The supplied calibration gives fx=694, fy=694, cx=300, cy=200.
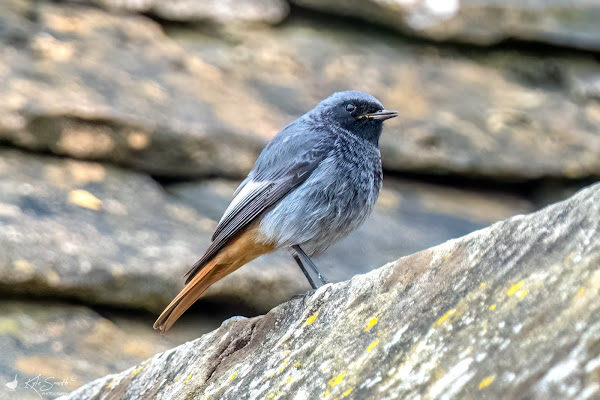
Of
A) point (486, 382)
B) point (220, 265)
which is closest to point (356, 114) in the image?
point (220, 265)

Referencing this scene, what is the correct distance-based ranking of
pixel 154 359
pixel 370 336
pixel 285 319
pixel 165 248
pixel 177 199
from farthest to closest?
pixel 177 199
pixel 165 248
pixel 154 359
pixel 285 319
pixel 370 336

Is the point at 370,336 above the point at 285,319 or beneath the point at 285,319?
above

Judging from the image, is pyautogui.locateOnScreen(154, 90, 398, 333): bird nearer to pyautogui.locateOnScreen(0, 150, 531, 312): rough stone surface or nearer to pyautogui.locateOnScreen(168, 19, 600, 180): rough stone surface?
pyautogui.locateOnScreen(0, 150, 531, 312): rough stone surface

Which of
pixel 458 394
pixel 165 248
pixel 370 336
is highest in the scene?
pixel 458 394

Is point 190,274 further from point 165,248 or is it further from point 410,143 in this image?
point 410,143

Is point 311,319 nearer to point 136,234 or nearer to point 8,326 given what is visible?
point 8,326

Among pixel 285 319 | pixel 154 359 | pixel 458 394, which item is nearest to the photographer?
pixel 458 394

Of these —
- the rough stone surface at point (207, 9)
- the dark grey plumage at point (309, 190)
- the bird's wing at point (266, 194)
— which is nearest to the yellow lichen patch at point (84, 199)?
the dark grey plumage at point (309, 190)

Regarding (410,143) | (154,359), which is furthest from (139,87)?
(154,359)
